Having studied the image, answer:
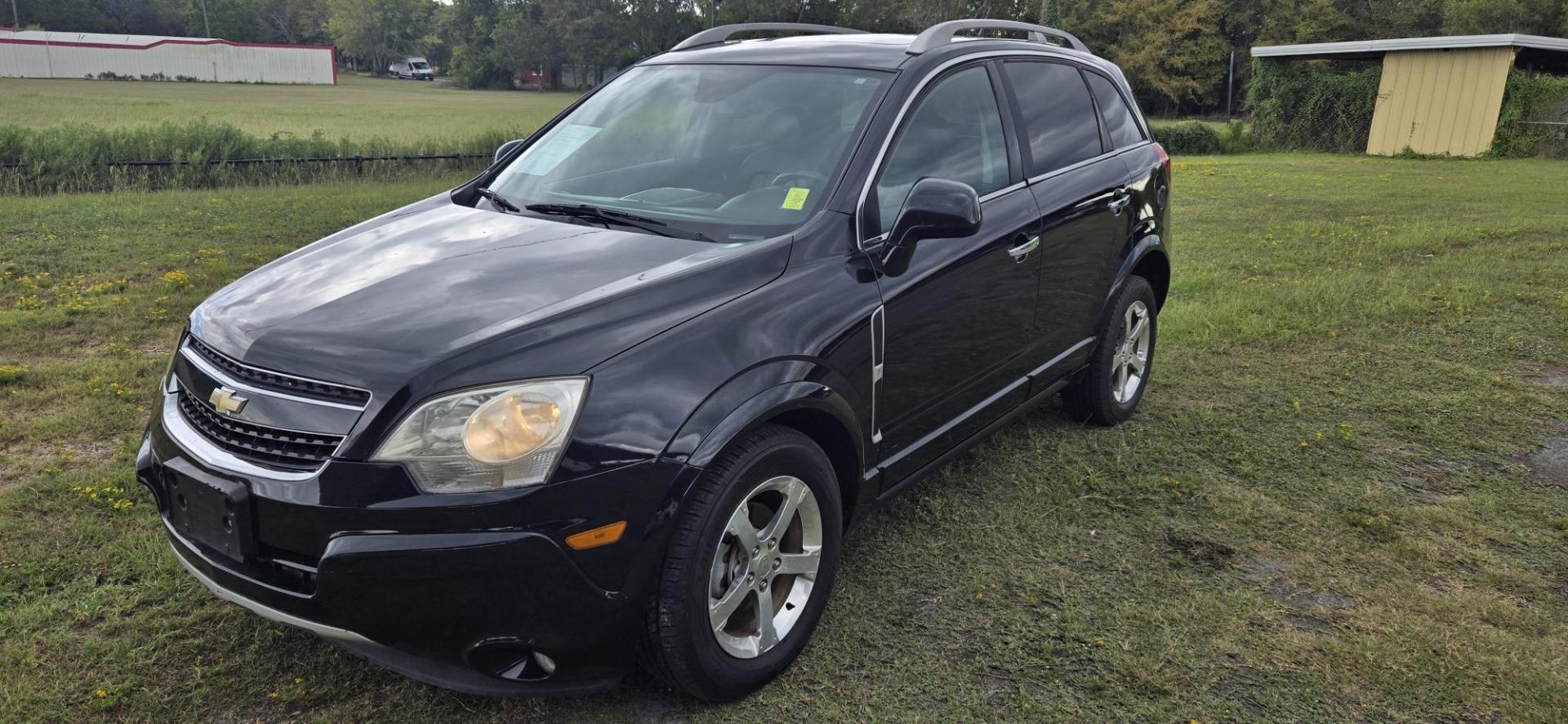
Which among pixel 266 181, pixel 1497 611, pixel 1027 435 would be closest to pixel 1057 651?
pixel 1497 611

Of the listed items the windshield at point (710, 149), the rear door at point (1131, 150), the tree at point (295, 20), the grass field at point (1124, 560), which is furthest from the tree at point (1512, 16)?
the tree at point (295, 20)

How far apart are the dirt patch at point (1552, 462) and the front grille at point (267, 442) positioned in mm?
4708

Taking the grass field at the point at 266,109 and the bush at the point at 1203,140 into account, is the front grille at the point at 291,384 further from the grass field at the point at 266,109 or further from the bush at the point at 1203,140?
the bush at the point at 1203,140

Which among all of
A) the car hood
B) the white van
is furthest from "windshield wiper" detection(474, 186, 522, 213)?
the white van

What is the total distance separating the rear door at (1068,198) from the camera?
158 inches

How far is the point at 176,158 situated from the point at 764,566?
14578mm

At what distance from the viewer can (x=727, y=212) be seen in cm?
320

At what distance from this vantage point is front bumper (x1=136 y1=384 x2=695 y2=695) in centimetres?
221

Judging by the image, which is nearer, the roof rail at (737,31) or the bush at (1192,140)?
the roof rail at (737,31)

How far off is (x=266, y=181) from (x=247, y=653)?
1385 centimetres

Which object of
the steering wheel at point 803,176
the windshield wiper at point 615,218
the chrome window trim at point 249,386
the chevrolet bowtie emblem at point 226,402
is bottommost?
the chevrolet bowtie emblem at point 226,402

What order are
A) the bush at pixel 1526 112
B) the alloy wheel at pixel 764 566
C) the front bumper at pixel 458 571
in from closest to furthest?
the front bumper at pixel 458 571
the alloy wheel at pixel 764 566
the bush at pixel 1526 112

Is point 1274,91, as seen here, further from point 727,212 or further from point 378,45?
point 378,45

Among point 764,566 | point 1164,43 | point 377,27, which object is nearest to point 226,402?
point 764,566
